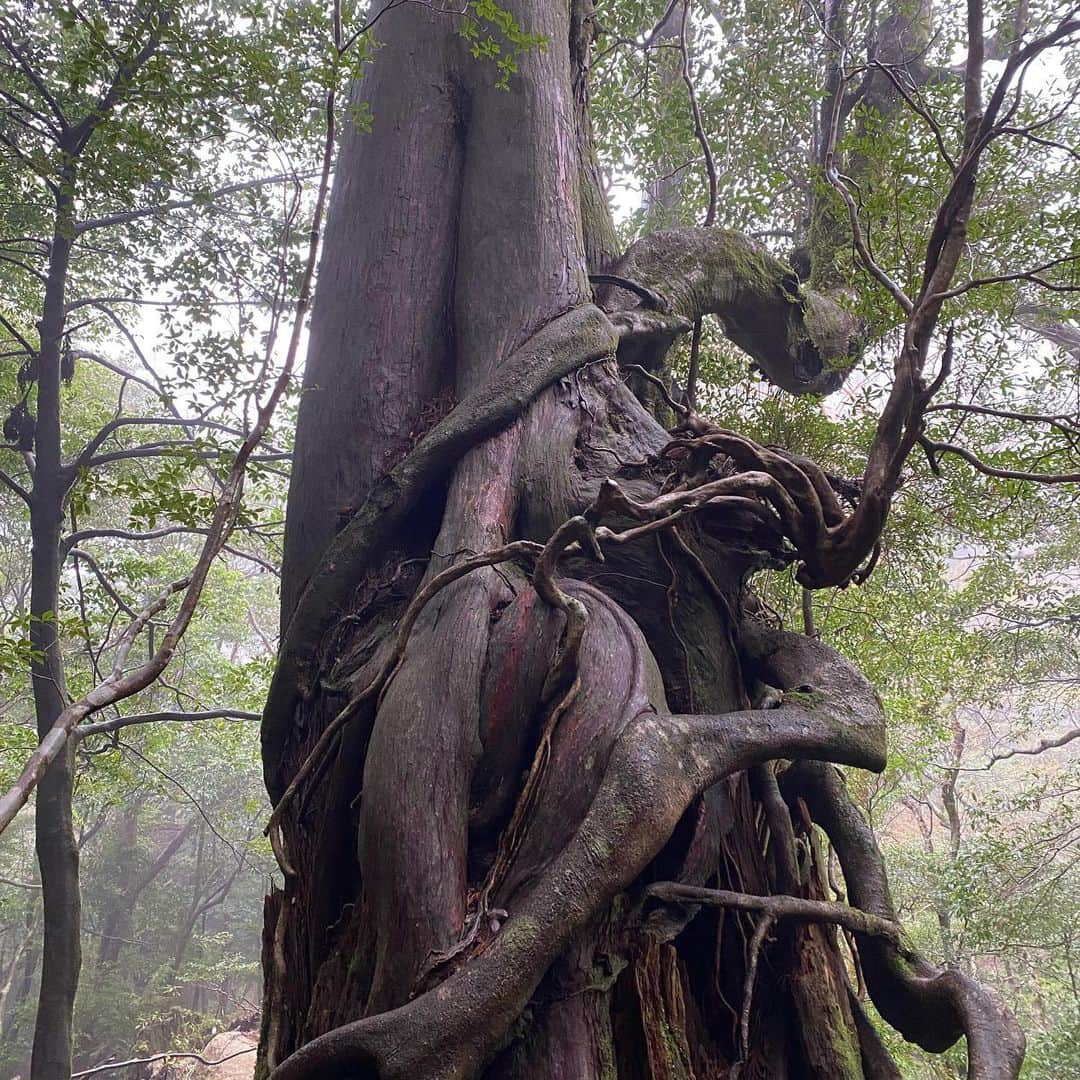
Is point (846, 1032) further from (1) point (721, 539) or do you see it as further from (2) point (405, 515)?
(2) point (405, 515)

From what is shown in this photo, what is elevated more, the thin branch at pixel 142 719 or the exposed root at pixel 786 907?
the thin branch at pixel 142 719

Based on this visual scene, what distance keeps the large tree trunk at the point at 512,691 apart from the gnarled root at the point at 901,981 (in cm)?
4

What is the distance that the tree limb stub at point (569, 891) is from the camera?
113 centimetres

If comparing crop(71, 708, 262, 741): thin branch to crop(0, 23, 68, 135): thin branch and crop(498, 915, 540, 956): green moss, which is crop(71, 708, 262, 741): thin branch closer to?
crop(0, 23, 68, 135): thin branch

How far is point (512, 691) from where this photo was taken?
1539mm

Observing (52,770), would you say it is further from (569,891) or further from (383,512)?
(569,891)

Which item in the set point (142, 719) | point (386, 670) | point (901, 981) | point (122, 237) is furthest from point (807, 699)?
point (122, 237)

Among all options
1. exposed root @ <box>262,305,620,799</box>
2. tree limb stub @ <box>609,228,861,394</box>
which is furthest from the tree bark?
tree limb stub @ <box>609,228,861,394</box>

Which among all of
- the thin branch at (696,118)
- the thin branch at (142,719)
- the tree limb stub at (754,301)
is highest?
the thin branch at (696,118)

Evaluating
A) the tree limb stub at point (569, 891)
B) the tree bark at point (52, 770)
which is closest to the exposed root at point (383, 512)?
the tree limb stub at point (569, 891)

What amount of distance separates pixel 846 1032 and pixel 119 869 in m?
17.5

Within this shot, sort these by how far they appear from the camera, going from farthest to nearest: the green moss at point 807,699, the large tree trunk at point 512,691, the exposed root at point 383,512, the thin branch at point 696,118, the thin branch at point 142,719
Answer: the thin branch at point 142,719 < the thin branch at point 696,118 < the exposed root at point 383,512 < the green moss at point 807,699 < the large tree trunk at point 512,691

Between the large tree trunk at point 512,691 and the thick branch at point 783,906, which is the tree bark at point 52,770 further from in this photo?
the thick branch at point 783,906

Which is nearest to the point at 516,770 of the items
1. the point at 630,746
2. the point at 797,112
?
the point at 630,746
